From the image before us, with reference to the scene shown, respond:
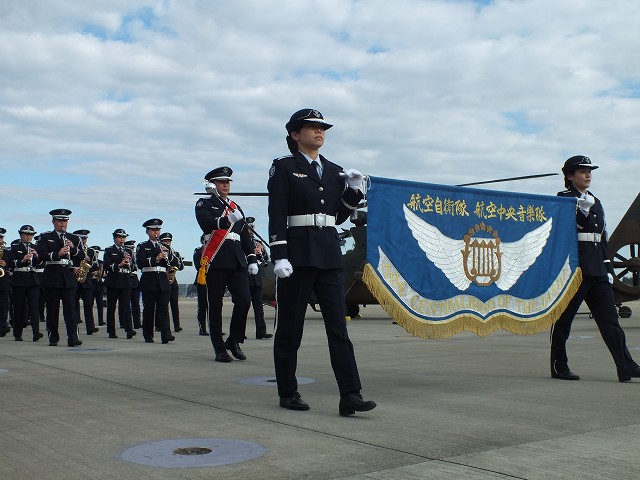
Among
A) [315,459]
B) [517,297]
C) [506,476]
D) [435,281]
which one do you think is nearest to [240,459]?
[315,459]

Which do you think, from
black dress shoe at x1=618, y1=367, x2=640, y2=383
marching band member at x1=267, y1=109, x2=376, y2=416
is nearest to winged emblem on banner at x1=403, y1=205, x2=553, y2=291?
marching band member at x1=267, y1=109, x2=376, y2=416

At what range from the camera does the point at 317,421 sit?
5.19 m

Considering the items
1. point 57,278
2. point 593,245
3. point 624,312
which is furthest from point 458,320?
point 624,312

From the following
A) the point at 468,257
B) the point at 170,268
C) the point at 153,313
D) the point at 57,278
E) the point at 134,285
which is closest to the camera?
the point at 468,257

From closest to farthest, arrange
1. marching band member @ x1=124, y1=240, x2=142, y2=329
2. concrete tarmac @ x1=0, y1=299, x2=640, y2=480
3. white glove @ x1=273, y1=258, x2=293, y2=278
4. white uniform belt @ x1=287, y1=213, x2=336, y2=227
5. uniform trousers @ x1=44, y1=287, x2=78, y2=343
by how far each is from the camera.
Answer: concrete tarmac @ x1=0, y1=299, x2=640, y2=480, white glove @ x1=273, y1=258, x2=293, y2=278, white uniform belt @ x1=287, y1=213, x2=336, y2=227, uniform trousers @ x1=44, y1=287, x2=78, y2=343, marching band member @ x1=124, y1=240, x2=142, y2=329

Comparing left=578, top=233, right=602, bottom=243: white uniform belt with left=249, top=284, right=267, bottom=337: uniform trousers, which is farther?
left=249, top=284, right=267, bottom=337: uniform trousers

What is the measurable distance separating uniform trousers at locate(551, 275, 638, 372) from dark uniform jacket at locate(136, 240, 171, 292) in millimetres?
7216

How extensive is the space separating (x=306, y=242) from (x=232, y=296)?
3.96 metres

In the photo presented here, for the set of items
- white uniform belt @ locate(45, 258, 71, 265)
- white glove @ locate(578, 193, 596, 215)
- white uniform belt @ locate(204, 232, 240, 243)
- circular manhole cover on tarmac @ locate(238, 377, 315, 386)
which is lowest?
circular manhole cover on tarmac @ locate(238, 377, 315, 386)

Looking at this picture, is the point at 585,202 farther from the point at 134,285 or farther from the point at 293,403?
the point at 134,285

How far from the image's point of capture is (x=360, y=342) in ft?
40.3

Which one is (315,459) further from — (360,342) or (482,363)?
(360,342)

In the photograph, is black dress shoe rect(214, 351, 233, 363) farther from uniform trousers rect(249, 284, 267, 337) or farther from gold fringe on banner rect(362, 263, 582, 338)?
uniform trousers rect(249, 284, 267, 337)

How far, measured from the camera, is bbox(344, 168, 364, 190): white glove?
582 cm
